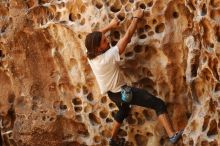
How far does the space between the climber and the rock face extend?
191 millimetres

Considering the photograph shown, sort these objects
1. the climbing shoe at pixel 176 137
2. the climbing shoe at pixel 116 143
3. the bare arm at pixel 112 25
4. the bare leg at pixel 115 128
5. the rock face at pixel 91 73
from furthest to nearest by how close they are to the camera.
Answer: the climbing shoe at pixel 116 143 → the bare leg at pixel 115 128 → the bare arm at pixel 112 25 → the climbing shoe at pixel 176 137 → the rock face at pixel 91 73

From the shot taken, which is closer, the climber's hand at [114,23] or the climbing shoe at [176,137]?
the climbing shoe at [176,137]

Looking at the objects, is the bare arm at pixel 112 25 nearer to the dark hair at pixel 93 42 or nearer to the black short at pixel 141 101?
the dark hair at pixel 93 42

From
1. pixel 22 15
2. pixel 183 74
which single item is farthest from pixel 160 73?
pixel 22 15

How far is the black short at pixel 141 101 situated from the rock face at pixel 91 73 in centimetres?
29

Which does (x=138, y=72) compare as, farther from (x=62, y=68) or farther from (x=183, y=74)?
(x=62, y=68)

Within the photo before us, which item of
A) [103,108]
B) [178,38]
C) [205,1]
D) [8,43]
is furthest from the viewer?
[8,43]

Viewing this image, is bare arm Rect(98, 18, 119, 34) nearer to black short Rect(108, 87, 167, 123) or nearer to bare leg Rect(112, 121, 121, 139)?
black short Rect(108, 87, 167, 123)

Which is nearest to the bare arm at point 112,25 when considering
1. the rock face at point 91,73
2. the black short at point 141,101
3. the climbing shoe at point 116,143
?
the rock face at point 91,73

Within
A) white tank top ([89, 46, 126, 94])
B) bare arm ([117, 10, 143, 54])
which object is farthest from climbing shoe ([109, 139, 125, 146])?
bare arm ([117, 10, 143, 54])

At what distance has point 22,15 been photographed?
6.05 m

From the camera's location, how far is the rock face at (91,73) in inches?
196

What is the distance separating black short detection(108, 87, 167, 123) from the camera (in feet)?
16.8

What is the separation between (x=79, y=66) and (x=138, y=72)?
0.67 meters
